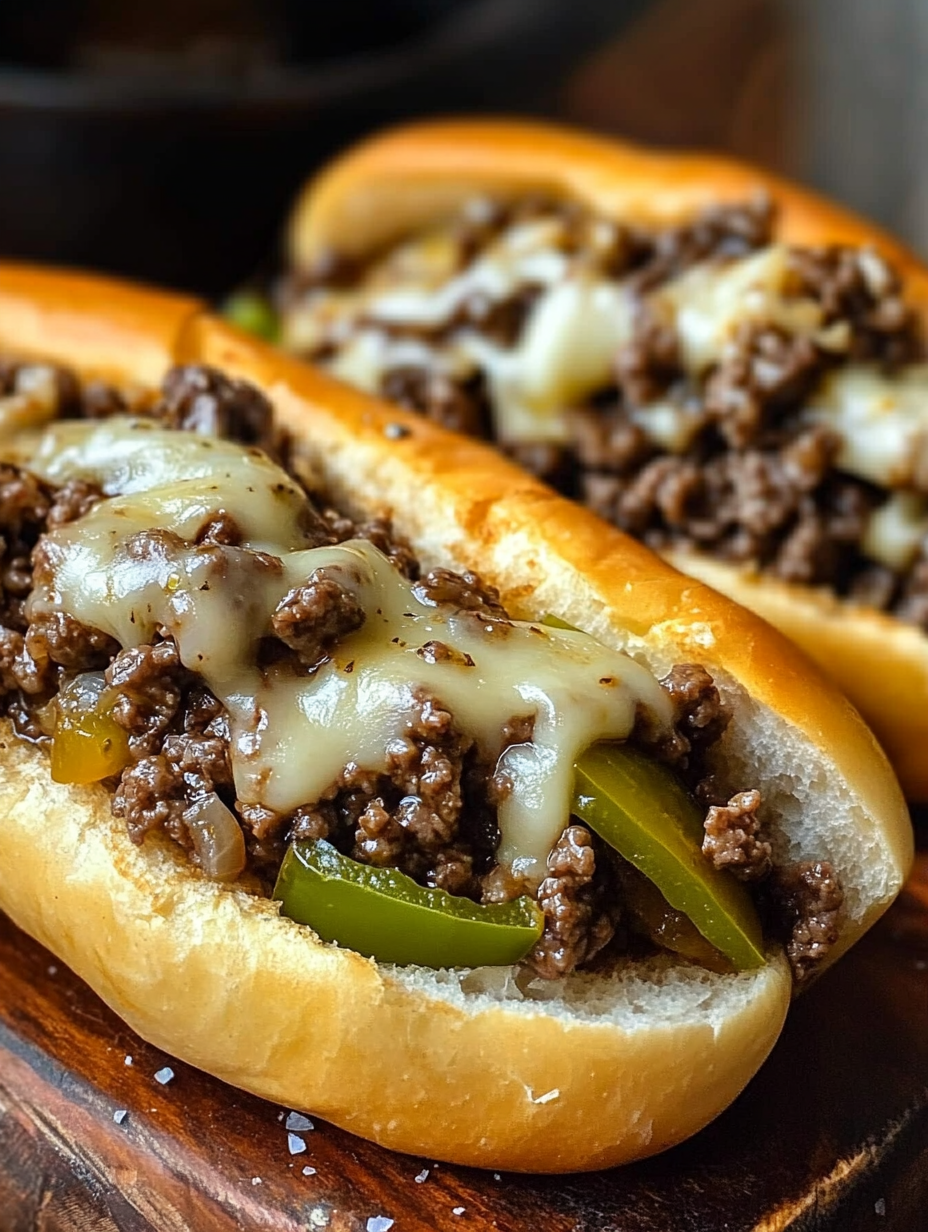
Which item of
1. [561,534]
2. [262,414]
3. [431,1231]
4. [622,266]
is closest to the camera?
[431,1231]

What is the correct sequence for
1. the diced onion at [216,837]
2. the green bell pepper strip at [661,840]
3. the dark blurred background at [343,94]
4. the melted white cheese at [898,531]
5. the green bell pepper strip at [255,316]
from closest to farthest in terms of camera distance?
the green bell pepper strip at [661,840] < the diced onion at [216,837] < the melted white cheese at [898,531] < the green bell pepper strip at [255,316] < the dark blurred background at [343,94]

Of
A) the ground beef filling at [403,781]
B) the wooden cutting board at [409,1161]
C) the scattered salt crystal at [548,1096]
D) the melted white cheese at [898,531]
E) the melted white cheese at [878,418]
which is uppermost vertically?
the melted white cheese at [878,418]

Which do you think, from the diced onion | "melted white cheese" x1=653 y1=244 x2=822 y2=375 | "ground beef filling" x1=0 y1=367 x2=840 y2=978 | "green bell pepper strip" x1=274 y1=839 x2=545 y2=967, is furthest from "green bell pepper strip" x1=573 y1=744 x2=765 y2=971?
"melted white cheese" x1=653 y1=244 x2=822 y2=375

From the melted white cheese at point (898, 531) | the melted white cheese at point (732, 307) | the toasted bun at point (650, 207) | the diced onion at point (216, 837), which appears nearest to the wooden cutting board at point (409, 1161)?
the diced onion at point (216, 837)

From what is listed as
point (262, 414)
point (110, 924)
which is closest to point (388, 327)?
point (262, 414)

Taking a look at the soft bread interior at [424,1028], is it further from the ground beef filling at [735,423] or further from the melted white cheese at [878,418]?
the melted white cheese at [878,418]

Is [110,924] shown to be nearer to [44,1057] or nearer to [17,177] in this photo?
[44,1057]

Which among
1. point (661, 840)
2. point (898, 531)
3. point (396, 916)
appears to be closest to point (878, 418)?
point (898, 531)

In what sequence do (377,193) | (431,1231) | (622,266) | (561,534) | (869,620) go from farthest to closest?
(377,193) → (622,266) → (869,620) → (561,534) → (431,1231)
